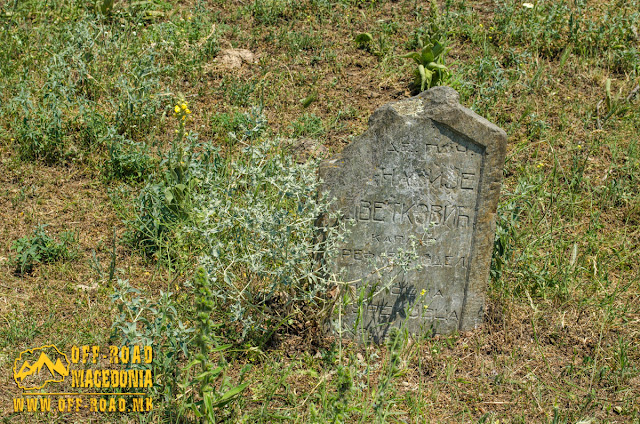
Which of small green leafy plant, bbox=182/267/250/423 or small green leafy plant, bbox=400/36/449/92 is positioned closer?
small green leafy plant, bbox=182/267/250/423

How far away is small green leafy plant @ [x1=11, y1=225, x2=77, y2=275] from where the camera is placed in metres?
4.30

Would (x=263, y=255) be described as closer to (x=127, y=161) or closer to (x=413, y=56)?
(x=127, y=161)

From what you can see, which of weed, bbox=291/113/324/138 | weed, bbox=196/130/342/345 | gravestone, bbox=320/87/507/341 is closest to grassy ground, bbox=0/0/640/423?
weed, bbox=291/113/324/138

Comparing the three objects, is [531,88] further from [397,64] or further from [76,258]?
[76,258]

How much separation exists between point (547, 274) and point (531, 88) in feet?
7.60

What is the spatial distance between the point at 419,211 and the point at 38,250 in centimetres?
250

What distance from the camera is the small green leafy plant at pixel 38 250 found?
4.30m

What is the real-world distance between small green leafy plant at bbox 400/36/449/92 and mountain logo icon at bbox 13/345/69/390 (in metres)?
3.73

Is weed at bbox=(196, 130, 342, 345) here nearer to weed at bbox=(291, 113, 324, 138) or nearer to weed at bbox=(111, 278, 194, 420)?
weed at bbox=(111, 278, 194, 420)

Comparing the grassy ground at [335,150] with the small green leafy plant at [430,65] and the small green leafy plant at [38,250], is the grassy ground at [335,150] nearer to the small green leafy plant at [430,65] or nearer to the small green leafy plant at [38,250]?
the small green leafy plant at [38,250]

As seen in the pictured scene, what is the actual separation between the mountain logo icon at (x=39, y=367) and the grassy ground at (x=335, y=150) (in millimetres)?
61

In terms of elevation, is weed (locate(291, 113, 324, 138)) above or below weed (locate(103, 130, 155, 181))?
above

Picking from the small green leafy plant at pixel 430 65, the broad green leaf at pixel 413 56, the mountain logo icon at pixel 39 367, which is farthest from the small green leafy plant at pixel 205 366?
the broad green leaf at pixel 413 56

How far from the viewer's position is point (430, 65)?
600 cm
